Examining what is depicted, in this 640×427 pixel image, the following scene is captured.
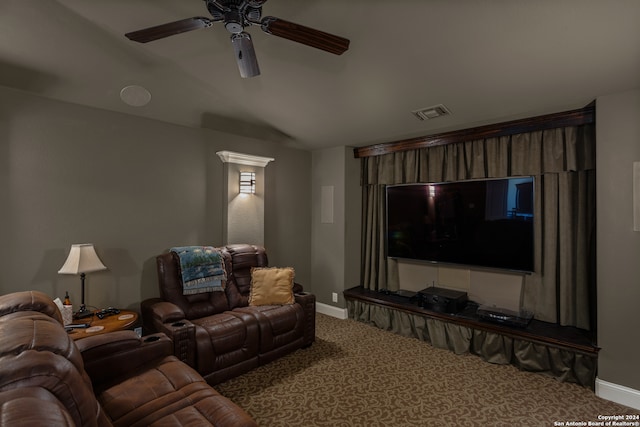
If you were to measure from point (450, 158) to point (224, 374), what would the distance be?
11.3ft

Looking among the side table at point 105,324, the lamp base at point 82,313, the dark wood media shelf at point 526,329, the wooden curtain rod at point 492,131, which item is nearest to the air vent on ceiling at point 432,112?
the wooden curtain rod at point 492,131

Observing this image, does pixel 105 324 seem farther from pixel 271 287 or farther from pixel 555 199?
pixel 555 199

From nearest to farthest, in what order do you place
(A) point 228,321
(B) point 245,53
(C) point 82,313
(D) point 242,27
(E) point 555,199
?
(D) point 242,27 < (B) point 245,53 < (C) point 82,313 < (A) point 228,321 < (E) point 555,199

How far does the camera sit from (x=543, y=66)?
241cm

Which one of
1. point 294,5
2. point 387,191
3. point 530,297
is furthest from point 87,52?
point 530,297

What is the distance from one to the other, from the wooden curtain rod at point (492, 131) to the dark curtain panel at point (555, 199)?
0.08m

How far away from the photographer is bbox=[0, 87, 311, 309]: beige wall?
2.67 metres

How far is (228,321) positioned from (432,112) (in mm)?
2930

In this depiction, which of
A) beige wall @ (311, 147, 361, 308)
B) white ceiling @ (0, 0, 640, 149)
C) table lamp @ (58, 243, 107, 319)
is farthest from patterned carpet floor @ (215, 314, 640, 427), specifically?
white ceiling @ (0, 0, 640, 149)

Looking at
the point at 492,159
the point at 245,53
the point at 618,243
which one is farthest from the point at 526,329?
the point at 245,53

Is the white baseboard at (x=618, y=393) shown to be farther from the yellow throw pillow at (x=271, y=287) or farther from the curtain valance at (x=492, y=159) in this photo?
the yellow throw pillow at (x=271, y=287)

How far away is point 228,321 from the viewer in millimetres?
2914

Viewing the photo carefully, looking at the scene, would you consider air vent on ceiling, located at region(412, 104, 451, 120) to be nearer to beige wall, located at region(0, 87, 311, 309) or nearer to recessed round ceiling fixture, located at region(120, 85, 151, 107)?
beige wall, located at region(0, 87, 311, 309)

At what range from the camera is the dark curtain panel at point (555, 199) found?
9.86ft
